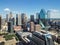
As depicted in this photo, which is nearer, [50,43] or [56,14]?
[50,43]

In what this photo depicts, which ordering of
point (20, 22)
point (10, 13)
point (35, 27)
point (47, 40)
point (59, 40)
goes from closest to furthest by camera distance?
point (47, 40), point (59, 40), point (35, 27), point (20, 22), point (10, 13)

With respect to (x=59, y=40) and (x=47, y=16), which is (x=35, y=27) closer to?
(x=59, y=40)

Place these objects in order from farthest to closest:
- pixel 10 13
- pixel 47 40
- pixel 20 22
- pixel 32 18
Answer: pixel 10 13 < pixel 32 18 < pixel 20 22 < pixel 47 40

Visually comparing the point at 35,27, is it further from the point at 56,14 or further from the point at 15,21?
the point at 56,14

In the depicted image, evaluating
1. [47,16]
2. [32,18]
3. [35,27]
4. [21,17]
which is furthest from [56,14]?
[35,27]

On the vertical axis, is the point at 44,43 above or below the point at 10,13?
below

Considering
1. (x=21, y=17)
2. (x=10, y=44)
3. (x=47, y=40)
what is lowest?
(x=10, y=44)

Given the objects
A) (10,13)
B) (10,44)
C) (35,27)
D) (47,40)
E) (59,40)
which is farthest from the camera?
(10,13)

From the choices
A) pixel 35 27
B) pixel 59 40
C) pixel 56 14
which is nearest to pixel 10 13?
pixel 56 14

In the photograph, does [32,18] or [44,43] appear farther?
[32,18]
